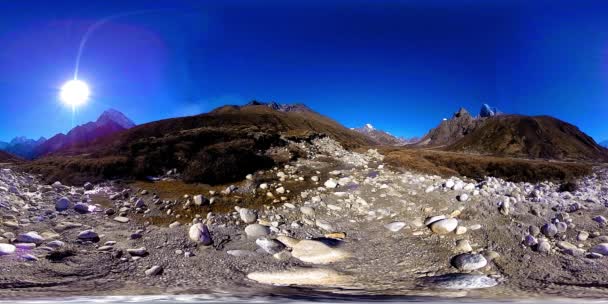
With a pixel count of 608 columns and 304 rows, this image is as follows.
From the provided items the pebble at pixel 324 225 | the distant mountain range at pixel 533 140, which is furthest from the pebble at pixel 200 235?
the distant mountain range at pixel 533 140

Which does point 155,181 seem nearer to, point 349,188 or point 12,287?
point 349,188

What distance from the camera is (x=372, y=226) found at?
345 inches

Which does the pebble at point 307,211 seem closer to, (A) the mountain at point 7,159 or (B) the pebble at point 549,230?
(B) the pebble at point 549,230

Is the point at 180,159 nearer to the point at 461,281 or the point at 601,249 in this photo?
the point at 461,281

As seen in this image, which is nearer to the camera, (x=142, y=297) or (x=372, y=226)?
(x=142, y=297)

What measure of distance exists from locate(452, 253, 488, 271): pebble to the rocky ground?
0.08 feet

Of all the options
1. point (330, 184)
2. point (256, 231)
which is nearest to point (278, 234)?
point (256, 231)

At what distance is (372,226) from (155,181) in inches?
314

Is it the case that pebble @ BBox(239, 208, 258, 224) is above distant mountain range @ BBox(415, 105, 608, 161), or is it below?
below

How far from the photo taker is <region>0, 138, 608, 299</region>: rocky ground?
5629mm

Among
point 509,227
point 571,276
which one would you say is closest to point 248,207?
point 509,227

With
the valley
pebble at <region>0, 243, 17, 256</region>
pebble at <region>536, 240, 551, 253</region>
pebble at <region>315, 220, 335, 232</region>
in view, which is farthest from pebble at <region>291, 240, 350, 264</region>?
pebble at <region>0, 243, 17, 256</region>

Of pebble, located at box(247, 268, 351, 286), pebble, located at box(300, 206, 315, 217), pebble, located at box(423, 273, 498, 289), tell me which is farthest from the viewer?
pebble, located at box(300, 206, 315, 217)

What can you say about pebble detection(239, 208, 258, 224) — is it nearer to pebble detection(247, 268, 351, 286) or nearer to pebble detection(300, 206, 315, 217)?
pebble detection(300, 206, 315, 217)
